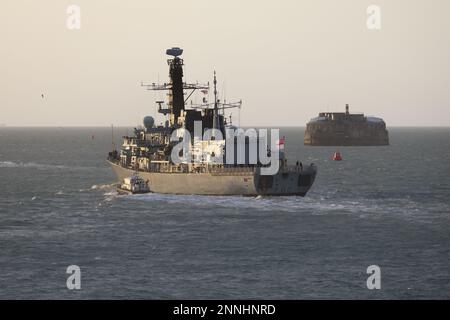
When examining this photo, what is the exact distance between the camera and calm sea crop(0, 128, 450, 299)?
4931 centimetres

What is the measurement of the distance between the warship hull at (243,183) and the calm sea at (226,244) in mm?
1375

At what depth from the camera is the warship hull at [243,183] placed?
90.1 meters

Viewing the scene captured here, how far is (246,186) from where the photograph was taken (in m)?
90.3

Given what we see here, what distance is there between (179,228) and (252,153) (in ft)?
85.7

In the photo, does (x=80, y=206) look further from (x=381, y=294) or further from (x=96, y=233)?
(x=381, y=294)

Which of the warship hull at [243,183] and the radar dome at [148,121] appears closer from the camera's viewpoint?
the warship hull at [243,183]

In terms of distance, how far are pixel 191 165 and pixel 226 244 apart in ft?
110

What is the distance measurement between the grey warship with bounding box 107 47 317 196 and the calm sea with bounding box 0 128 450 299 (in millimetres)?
1735

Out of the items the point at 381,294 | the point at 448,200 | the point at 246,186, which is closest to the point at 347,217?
the point at 246,186
